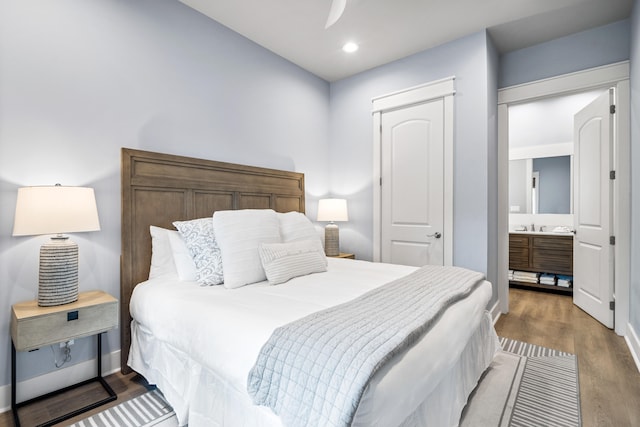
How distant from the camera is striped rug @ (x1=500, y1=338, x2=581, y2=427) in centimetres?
174

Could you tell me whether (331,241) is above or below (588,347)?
above

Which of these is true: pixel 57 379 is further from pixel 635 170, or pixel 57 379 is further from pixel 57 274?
pixel 635 170

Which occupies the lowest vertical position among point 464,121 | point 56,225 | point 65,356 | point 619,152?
point 65,356

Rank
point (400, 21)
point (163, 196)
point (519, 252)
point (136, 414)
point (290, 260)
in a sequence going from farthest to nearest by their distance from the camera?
point (519, 252) < point (400, 21) < point (163, 196) < point (290, 260) < point (136, 414)

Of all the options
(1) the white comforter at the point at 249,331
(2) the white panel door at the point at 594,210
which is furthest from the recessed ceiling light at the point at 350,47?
(2) the white panel door at the point at 594,210

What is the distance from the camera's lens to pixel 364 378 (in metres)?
0.94

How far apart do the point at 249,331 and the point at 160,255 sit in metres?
1.28

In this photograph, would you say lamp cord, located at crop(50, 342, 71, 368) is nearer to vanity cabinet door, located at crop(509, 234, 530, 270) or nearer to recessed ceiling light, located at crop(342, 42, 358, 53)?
recessed ceiling light, located at crop(342, 42, 358, 53)

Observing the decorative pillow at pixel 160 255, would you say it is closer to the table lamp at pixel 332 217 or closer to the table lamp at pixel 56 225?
the table lamp at pixel 56 225

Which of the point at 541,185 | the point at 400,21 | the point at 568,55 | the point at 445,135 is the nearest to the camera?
the point at 400,21

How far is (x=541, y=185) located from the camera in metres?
4.94

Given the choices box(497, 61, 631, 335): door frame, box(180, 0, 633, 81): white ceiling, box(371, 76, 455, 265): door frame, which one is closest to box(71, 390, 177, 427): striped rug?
box(371, 76, 455, 265): door frame

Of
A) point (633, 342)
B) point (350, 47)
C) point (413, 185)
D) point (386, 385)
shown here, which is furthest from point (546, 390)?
point (350, 47)

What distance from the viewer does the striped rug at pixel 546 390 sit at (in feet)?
5.71
